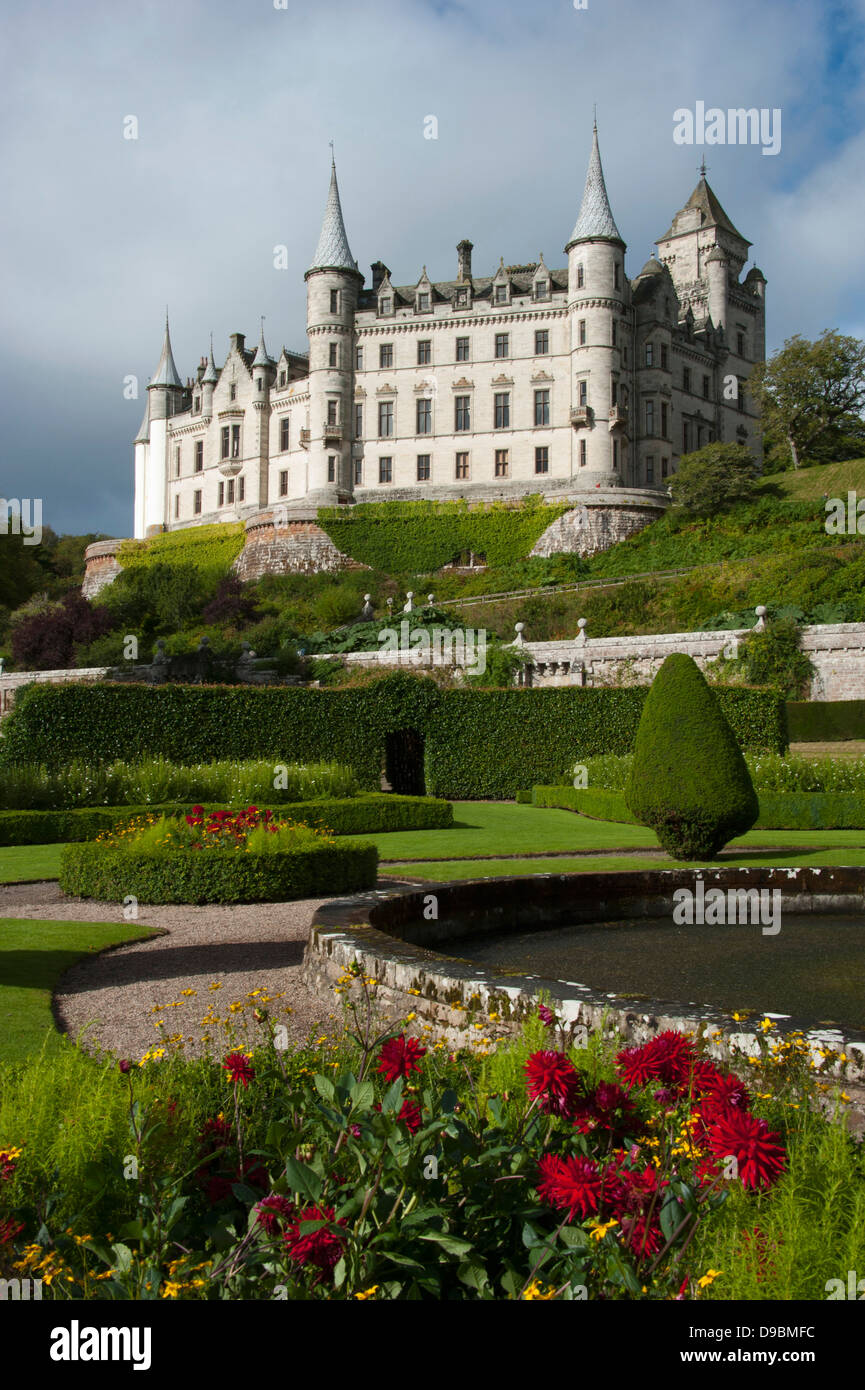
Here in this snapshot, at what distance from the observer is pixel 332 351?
55750 millimetres

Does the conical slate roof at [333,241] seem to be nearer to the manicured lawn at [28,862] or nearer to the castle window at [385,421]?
the castle window at [385,421]

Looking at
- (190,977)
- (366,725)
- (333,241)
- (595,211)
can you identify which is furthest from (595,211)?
(190,977)

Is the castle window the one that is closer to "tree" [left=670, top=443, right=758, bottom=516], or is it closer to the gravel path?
"tree" [left=670, top=443, right=758, bottom=516]

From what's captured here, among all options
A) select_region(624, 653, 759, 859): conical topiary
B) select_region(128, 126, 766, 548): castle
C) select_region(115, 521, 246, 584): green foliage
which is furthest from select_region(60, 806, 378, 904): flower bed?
select_region(115, 521, 246, 584): green foliage

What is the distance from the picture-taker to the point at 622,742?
2462 cm

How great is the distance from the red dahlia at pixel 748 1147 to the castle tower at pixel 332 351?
177 ft

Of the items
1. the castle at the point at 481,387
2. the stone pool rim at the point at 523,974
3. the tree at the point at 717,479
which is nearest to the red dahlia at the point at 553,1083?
the stone pool rim at the point at 523,974

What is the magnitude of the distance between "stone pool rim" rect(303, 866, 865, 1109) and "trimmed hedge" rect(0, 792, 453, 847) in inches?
182

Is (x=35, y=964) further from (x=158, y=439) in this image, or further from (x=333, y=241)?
(x=158, y=439)

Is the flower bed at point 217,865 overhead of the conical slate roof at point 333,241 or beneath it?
beneath

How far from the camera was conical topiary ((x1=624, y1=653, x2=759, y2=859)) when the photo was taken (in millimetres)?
12461

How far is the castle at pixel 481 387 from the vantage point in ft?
172

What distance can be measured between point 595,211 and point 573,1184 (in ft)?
185

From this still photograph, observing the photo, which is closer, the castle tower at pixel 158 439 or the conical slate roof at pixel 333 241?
the conical slate roof at pixel 333 241
